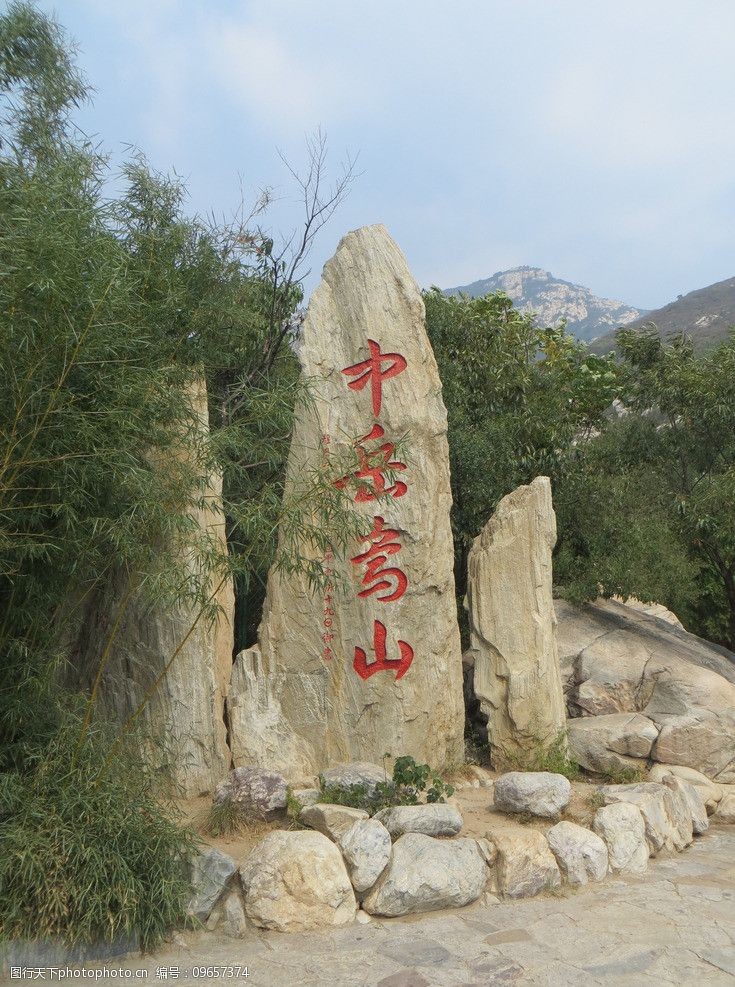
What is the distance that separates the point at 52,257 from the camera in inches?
144

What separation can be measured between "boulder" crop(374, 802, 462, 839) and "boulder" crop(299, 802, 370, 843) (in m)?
0.12

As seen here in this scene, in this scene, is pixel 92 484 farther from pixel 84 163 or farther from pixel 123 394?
pixel 84 163

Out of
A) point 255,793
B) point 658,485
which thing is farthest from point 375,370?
point 658,485

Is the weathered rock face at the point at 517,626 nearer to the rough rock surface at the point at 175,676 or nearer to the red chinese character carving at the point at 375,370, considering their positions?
the red chinese character carving at the point at 375,370

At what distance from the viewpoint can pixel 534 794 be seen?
16.4ft

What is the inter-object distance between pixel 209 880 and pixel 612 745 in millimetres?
3096

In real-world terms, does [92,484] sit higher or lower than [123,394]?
lower

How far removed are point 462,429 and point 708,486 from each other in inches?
87.8

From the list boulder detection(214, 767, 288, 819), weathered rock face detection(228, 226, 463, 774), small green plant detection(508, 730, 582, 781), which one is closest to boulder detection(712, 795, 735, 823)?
small green plant detection(508, 730, 582, 781)

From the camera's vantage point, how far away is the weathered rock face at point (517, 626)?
592 cm

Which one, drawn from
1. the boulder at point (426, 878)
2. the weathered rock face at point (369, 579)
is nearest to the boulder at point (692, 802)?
the weathered rock face at point (369, 579)

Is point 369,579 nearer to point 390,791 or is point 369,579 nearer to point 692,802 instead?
point 390,791

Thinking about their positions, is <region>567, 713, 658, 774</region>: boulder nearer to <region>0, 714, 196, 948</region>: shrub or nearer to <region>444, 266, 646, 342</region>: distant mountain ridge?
<region>0, 714, 196, 948</region>: shrub

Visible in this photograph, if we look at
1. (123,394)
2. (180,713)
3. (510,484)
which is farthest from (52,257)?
(510,484)
